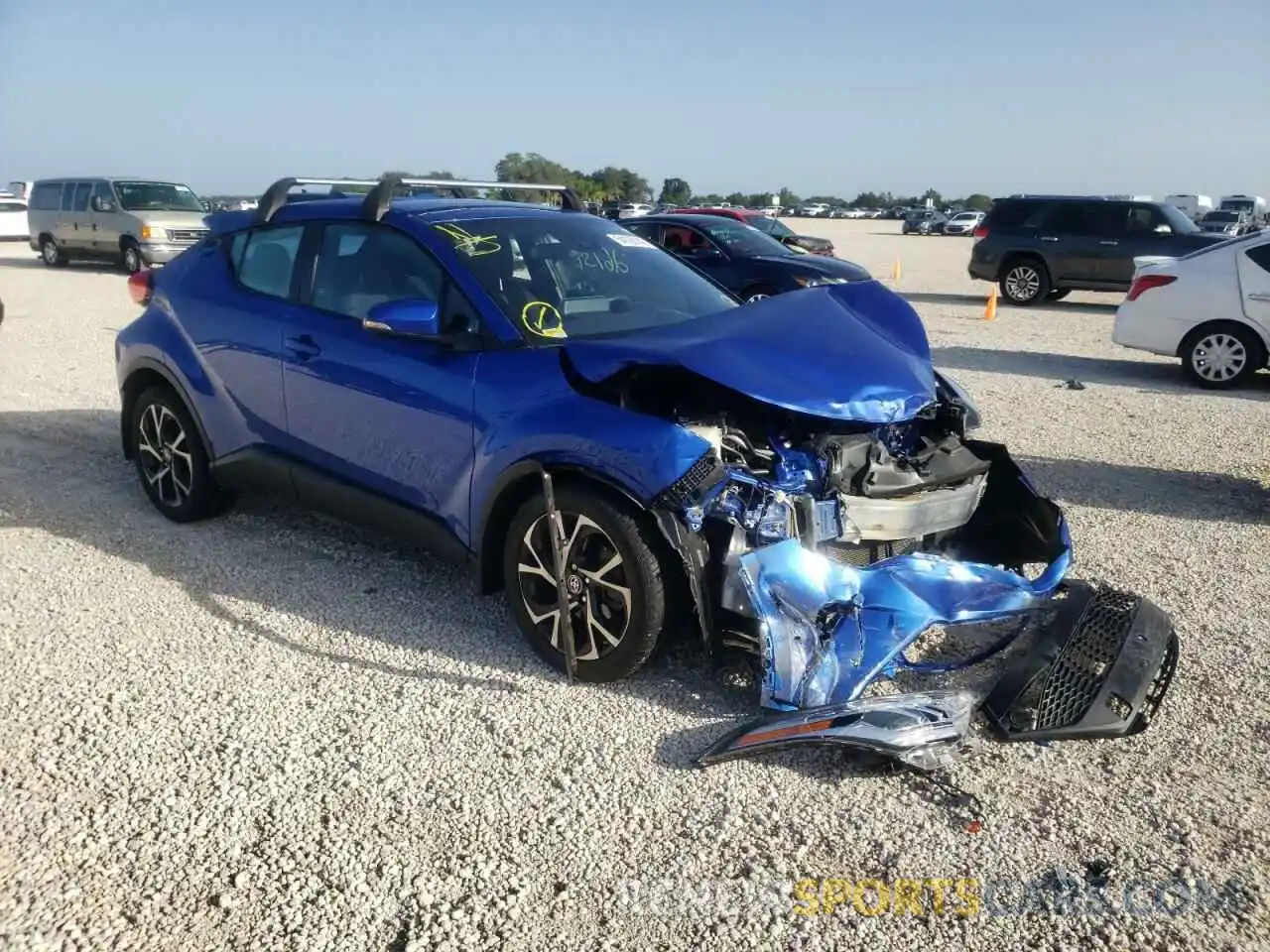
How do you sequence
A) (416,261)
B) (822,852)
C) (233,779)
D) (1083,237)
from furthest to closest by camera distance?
(1083,237) → (416,261) → (233,779) → (822,852)

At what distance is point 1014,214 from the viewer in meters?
17.5

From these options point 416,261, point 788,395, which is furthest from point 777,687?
point 416,261

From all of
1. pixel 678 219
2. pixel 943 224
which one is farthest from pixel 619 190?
pixel 678 219

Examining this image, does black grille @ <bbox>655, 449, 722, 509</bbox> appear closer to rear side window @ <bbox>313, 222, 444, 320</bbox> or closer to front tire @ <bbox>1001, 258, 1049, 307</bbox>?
rear side window @ <bbox>313, 222, 444, 320</bbox>

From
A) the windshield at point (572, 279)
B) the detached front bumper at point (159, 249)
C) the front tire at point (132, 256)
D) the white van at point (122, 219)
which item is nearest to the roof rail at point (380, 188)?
the windshield at point (572, 279)

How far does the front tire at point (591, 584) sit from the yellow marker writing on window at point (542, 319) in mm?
691

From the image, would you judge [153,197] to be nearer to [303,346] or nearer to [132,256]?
[132,256]

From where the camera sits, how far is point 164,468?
5.56 meters

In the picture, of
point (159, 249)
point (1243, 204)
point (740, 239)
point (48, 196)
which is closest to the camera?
point (740, 239)

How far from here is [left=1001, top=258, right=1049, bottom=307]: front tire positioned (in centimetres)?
1748

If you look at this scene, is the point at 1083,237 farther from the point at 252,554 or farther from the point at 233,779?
the point at 233,779

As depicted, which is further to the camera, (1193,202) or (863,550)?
(1193,202)

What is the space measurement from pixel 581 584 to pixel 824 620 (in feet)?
2.83

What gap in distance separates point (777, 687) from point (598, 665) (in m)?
0.67
